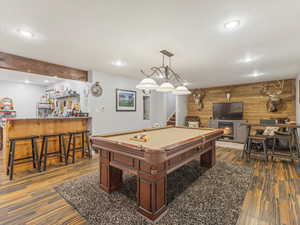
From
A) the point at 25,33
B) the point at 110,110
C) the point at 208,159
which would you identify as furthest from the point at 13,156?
the point at 208,159

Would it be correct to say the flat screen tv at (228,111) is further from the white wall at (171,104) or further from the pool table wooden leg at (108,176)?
the pool table wooden leg at (108,176)

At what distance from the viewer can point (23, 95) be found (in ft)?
22.3

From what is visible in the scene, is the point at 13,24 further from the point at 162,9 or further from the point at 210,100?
the point at 210,100

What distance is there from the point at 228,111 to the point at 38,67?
7.10 m

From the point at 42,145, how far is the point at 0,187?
101 centimetres

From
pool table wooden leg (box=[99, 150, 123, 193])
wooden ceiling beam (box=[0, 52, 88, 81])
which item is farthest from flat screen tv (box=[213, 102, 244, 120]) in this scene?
pool table wooden leg (box=[99, 150, 123, 193])

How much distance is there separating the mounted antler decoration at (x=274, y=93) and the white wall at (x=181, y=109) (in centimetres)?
347

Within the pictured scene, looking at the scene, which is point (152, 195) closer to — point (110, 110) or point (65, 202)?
point (65, 202)

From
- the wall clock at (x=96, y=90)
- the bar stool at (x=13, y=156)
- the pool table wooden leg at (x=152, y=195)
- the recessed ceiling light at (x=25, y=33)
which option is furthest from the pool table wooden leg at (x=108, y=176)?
the wall clock at (x=96, y=90)

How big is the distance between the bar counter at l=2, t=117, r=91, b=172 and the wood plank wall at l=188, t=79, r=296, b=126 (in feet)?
19.1

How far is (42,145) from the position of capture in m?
3.37

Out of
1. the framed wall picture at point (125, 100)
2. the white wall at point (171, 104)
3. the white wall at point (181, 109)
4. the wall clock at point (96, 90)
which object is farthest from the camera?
the white wall at point (171, 104)

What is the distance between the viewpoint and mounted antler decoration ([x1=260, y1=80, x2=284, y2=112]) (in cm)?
573

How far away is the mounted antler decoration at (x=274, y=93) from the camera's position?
573 cm
